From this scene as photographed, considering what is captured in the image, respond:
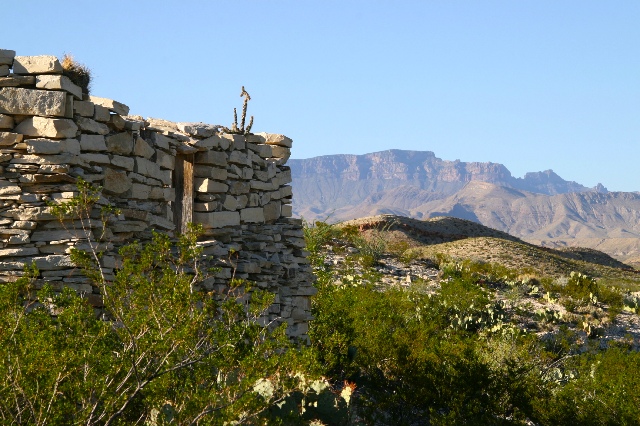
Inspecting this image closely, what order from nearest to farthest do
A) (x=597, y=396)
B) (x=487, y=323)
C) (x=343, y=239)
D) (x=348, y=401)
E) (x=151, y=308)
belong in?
1. (x=151, y=308)
2. (x=348, y=401)
3. (x=597, y=396)
4. (x=487, y=323)
5. (x=343, y=239)

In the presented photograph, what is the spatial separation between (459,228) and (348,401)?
40424 millimetres

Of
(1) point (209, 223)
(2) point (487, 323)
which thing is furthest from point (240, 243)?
(2) point (487, 323)

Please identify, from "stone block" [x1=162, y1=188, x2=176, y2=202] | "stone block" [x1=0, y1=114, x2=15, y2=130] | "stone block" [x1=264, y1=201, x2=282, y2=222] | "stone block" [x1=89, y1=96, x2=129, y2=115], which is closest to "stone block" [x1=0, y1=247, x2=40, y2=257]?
"stone block" [x1=0, y1=114, x2=15, y2=130]

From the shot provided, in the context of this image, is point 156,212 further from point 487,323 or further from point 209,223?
point 487,323

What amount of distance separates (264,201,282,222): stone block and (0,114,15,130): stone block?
12.9 ft

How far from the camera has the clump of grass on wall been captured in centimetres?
906

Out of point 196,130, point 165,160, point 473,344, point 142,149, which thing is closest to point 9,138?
point 142,149

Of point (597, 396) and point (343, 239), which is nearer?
point (597, 396)

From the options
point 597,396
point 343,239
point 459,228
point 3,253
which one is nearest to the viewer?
point 3,253

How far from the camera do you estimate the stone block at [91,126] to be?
8.41 meters

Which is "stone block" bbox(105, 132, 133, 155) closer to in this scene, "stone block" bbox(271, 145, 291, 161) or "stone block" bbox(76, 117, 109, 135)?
"stone block" bbox(76, 117, 109, 135)

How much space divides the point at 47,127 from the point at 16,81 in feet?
1.97

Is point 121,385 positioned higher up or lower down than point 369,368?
higher up

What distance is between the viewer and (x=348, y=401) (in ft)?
29.6
